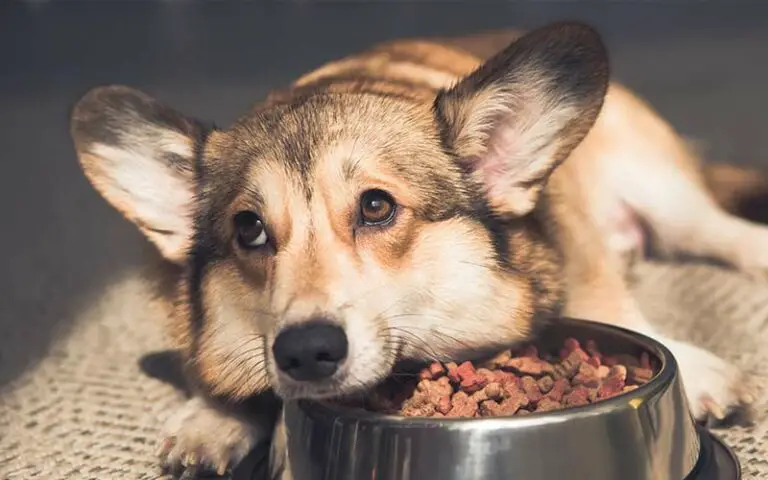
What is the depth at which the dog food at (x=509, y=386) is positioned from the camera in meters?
1.21

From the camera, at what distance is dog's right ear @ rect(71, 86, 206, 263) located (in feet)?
4.80

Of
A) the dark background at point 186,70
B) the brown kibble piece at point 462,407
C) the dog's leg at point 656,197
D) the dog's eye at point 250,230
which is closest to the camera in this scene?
the brown kibble piece at point 462,407

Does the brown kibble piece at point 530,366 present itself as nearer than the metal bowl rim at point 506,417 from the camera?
No

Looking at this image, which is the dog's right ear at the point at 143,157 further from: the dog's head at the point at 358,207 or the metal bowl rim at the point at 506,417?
the metal bowl rim at the point at 506,417

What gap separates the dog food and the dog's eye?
24 centimetres

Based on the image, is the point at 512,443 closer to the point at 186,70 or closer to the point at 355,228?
the point at 355,228

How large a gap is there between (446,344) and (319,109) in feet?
1.12

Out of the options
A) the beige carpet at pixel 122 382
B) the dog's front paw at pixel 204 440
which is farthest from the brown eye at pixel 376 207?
the beige carpet at pixel 122 382

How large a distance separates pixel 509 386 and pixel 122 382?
2.52 ft

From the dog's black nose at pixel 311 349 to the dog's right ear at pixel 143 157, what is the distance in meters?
0.41

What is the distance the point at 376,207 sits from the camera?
1.28m

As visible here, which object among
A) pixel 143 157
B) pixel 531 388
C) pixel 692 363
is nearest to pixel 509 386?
pixel 531 388

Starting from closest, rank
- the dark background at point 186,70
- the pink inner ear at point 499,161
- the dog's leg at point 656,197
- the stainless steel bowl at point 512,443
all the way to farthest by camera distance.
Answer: the stainless steel bowl at point 512,443
the pink inner ear at point 499,161
the dog's leg at point 656,197
the dark background at point 186,70

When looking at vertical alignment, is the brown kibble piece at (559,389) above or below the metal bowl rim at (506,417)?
below
